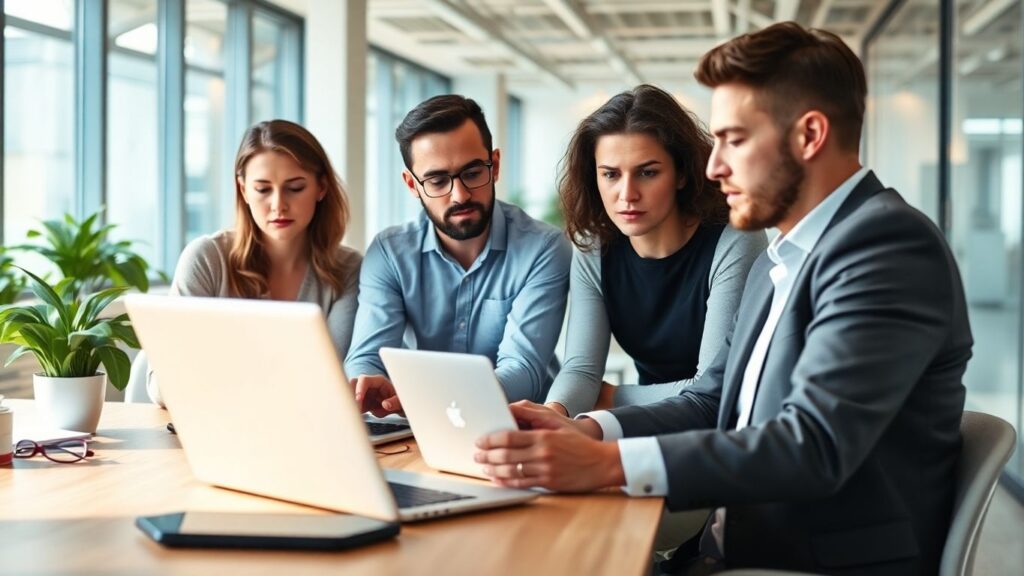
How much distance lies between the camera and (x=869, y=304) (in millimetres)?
1453

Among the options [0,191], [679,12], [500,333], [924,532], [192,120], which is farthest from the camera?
[679,12]

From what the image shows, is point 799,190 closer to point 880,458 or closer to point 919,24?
point 880,458

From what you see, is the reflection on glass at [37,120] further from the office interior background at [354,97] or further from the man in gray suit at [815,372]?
the man in gray suit at [815,372]

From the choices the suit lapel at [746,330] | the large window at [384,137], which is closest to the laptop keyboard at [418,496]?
the suit lapel at [746,330]

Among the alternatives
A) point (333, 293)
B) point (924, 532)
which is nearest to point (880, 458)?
point (924, 532)

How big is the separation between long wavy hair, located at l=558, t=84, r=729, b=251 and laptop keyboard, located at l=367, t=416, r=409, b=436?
2.60 ft

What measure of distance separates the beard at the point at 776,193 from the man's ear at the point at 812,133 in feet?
0.07

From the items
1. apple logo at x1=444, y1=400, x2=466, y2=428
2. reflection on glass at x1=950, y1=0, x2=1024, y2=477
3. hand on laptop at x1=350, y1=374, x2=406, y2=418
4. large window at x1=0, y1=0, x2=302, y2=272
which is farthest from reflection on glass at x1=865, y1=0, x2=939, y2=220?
apple logo at x1=444, y1=400, x2=466, y2=428

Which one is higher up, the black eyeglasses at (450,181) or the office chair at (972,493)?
the black eyeglasses at (450,181)

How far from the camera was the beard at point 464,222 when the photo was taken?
8.95 feet

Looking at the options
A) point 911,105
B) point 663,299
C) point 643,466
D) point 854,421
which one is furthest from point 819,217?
point 911,105

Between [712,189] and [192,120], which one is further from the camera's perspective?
[192,120]

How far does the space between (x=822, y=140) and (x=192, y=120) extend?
619cm

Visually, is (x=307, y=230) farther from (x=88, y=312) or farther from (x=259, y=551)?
(x=259, y=551)
